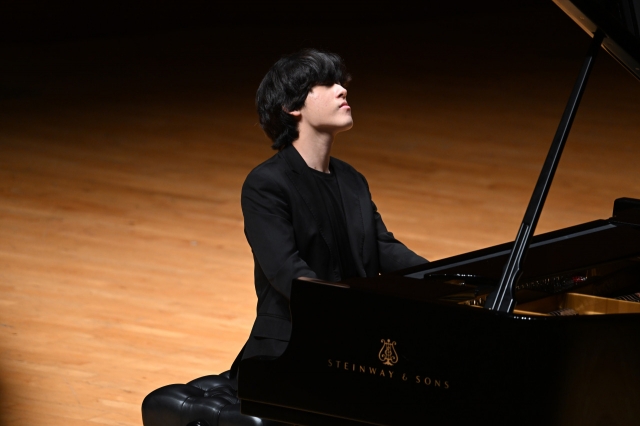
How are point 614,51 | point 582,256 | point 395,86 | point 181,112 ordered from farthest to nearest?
1. point 395,86
2. point 181,112
3. point 582,256
4. point 614,51

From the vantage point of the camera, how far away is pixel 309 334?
236 cm

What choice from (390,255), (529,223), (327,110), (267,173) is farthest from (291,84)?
(529,223)

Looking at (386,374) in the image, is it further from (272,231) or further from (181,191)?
(181,191)

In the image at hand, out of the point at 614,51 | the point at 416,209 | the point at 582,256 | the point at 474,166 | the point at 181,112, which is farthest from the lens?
the point at 181,112

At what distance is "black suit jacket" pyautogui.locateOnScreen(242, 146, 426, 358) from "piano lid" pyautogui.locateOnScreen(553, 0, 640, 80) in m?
0.75

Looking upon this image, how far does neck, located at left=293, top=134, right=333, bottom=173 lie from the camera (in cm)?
280

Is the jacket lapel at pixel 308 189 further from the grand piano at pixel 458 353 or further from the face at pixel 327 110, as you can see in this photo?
the grand piano at pixel 458 353

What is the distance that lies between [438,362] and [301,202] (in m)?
0.67

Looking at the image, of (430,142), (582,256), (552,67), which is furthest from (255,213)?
(552,67)

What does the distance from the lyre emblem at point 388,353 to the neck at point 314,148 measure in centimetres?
69

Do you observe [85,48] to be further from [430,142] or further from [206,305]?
[206,305]

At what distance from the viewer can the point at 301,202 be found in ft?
9.00

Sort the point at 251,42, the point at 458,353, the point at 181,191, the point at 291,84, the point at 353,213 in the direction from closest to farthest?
the point at 458,353
the point at 291,84
the point at 353,213
the point at 181,191
the point at 251,42

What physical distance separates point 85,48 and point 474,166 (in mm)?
4344
